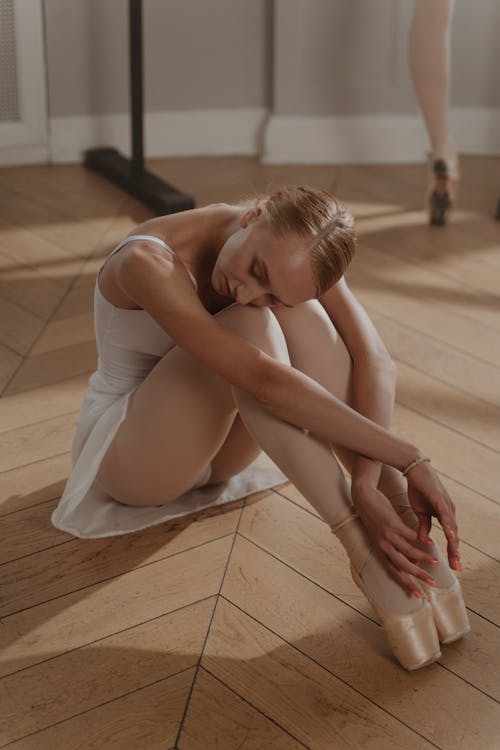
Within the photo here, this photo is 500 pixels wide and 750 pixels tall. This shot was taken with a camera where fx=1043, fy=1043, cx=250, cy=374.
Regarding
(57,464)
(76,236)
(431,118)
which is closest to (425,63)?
(431,118)

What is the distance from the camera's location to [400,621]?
1263mm

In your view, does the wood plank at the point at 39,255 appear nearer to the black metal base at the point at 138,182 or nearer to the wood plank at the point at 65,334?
the wood plank at the point at 65,334

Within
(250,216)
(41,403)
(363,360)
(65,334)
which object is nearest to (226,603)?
(363,360)

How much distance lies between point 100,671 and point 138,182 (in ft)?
5.96

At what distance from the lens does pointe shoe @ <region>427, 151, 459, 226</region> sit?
9.01 feet

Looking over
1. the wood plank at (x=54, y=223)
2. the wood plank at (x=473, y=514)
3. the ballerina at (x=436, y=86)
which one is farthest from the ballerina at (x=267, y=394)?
the ballerina at (x=436, y=86)

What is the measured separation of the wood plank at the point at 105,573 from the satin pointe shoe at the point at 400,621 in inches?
9.2

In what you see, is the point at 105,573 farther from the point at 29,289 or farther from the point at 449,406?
the point at 29,289

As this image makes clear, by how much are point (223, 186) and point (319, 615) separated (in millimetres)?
1794

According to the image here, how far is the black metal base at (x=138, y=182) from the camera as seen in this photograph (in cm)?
272

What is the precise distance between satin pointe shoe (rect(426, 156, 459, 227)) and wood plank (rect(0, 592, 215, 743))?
65.6 inches

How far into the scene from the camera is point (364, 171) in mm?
3160

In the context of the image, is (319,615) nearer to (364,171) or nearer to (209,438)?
(209,438)

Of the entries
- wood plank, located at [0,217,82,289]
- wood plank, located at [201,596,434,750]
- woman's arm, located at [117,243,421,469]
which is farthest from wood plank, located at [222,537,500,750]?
wood plank, located at [0,217,82,289]
